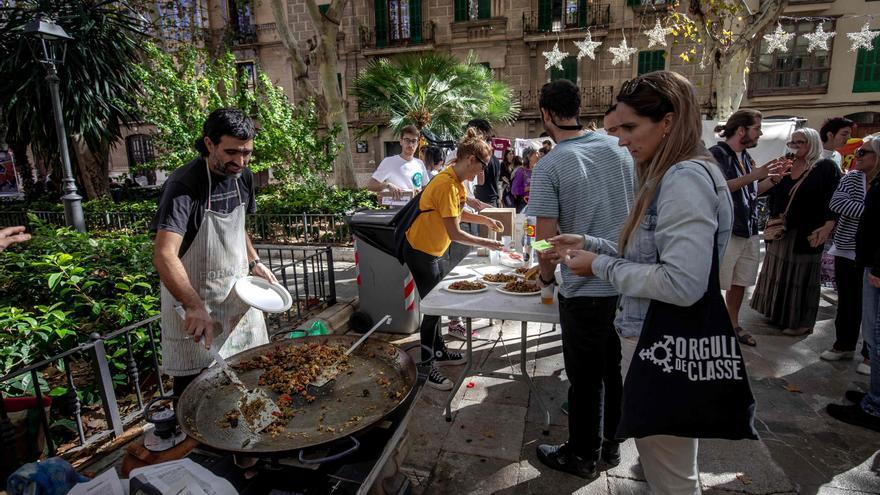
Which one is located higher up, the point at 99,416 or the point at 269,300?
the point at 269,300

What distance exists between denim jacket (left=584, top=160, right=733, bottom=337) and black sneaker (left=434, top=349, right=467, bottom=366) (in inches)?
107

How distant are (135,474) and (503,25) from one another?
21724 millimetres

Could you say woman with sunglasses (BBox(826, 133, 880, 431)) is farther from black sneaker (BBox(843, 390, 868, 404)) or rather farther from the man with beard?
the man with beard

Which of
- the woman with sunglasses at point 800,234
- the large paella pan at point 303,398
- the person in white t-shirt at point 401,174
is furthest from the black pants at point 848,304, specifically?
the person in white t-shirt at point 401,174

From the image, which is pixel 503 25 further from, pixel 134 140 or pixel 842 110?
pixel 134 140

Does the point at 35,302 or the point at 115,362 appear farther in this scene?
the point at 35,302

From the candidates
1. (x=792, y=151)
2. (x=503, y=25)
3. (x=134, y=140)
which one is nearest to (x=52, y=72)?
(x=792, y=151)

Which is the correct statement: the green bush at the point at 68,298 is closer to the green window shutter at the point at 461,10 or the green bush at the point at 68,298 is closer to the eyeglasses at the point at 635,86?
the eyeglasses at the point at 635,86

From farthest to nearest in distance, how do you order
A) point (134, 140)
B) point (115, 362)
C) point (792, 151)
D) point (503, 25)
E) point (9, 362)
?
point (134, 140) < point (503, 25) < point (792, 151) < point (115, 362) < point (9, 362)

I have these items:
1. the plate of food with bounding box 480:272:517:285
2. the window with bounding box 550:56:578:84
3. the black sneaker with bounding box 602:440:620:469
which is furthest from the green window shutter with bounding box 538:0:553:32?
the black sneaker with bounding box 602:440:620:469

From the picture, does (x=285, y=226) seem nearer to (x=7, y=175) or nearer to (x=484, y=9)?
(x=484, y=9)

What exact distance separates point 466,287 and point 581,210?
1.07 meters

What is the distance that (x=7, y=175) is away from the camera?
98.6ft

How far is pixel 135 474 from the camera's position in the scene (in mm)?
1474
